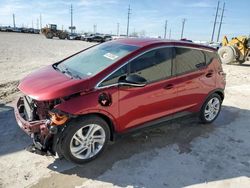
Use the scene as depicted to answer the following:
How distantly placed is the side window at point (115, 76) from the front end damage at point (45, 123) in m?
0.68

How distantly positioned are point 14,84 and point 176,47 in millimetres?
5283

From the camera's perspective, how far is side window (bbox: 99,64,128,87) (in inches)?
141

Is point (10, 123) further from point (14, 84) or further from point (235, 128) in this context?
point (235, 128)

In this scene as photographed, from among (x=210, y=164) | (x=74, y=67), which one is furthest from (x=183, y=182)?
(x=74, y=67)

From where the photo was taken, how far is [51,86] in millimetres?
3438

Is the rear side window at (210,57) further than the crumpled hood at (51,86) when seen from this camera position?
Yes

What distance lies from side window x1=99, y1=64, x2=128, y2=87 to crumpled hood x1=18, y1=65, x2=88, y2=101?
290mm

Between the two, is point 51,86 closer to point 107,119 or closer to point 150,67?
point 107,119

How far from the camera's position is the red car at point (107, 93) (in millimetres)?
3352

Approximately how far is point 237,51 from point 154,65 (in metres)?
13.8

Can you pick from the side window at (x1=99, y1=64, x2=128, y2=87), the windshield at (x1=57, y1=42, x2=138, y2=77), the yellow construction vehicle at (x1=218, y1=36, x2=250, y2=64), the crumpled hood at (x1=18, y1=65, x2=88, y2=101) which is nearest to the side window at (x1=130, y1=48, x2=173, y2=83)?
the side window at (x1=99, y1=64, x2=128, y2=87)

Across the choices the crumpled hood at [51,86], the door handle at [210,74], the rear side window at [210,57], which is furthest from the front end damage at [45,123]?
the rear side window at [210,57]

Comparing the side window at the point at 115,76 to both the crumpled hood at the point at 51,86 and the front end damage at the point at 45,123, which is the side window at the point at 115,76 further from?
the front end damage at the point at 45,123

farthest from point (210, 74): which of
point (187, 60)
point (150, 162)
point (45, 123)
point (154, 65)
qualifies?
point (45, 123)
